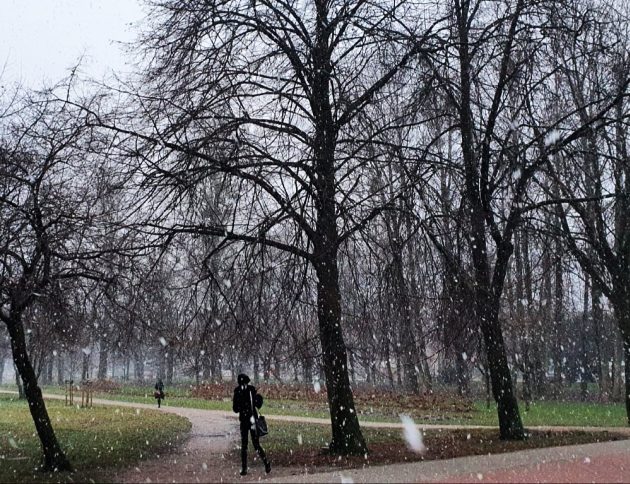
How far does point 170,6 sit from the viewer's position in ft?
39.5

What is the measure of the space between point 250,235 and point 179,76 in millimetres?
3026

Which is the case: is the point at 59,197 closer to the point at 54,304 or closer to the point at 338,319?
the point at 54,304

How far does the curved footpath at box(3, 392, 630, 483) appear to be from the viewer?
9.36m

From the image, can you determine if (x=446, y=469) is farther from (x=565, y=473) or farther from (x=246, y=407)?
(x=246, y=407)

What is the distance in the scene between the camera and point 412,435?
16969 millimetres

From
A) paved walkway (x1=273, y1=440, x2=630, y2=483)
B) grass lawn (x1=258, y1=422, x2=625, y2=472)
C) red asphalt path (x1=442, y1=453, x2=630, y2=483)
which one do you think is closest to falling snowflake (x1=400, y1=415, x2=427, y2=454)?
grass lawn (x1=258, y1=422, x2=625, y2=472)

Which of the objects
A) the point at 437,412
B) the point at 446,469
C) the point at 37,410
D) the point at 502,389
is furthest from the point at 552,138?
the point at 437,412

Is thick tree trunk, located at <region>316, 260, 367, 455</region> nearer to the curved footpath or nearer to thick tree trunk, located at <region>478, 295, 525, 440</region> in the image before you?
the curved footpath

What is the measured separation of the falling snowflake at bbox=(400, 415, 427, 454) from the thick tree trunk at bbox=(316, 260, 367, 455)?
1360 mm

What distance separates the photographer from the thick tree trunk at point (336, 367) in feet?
40.9

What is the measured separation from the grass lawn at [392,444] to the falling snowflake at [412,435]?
145mm

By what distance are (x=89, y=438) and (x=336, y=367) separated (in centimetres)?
769

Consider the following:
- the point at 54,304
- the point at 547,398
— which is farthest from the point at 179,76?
the point at 547,398

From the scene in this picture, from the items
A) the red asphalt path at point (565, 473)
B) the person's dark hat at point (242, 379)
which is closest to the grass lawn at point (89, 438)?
the person's dark hat at point (242, 379)
